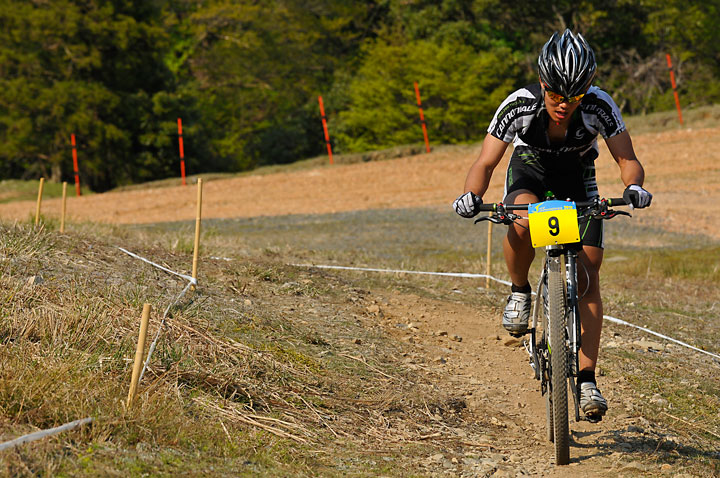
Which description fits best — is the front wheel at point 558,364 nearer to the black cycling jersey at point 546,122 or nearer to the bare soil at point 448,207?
the bare soil at point 448,207

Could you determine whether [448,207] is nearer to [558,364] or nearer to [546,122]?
[546,122]

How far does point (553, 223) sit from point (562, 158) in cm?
92

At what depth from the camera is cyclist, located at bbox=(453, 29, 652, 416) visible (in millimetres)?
5191

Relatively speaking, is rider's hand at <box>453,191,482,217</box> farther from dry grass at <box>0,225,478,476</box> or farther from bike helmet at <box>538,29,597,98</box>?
dry grass at <box>0,225,478,476</box>

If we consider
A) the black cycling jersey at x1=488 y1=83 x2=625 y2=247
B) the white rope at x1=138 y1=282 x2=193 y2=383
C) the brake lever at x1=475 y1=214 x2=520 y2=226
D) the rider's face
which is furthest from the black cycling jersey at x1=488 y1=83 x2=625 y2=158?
the white rope at x1=138 y1=282 x2=193 y2=383

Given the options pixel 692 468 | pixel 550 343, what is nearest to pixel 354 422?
pixel 550 343

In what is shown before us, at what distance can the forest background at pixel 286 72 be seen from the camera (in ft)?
105

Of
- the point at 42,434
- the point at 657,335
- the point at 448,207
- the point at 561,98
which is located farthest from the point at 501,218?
the point at 448,207

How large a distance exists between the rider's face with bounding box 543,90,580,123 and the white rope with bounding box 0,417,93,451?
315cm

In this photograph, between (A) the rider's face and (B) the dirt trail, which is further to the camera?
(A) the rider's face

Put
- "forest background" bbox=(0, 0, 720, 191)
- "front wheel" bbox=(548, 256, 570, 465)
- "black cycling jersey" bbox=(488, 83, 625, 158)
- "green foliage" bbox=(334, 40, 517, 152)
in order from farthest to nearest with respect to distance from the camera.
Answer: "green foliage" bbox=(334, 40, 517, 152) < "forest background" bbox=(0, 0, 720, 191) < "black cycling jersey" bbox=(488, 83, 625, 158) < "front wheel" bbox=(548, 256, 570, 465)

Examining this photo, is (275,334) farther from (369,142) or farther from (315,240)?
(369,142)

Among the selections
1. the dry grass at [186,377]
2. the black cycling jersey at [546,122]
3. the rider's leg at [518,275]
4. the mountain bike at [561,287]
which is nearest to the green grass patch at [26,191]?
the dry grass at [186,377]

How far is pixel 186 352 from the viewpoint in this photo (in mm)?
5824
